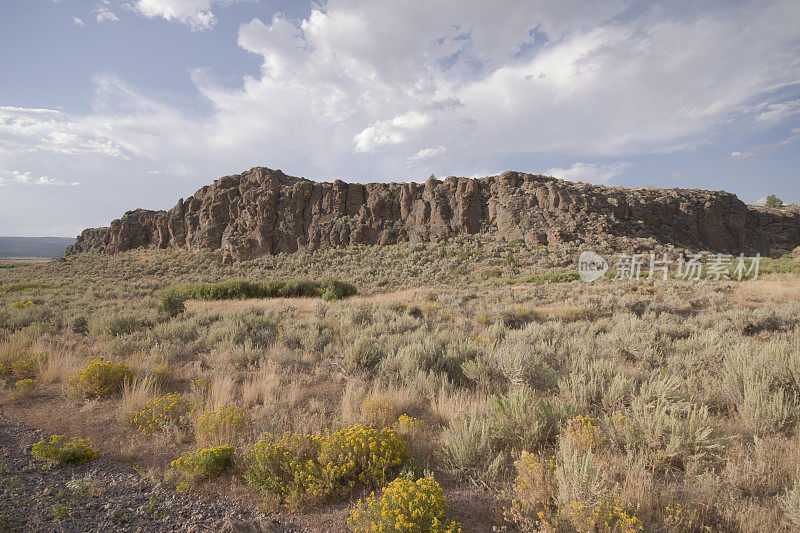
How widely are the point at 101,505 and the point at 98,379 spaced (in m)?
3.35

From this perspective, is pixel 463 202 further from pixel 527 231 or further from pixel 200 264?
pixel 200 264

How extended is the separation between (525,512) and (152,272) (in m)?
47.7

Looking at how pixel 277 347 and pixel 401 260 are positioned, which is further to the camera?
pixel 401 260

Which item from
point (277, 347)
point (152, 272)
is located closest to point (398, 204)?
point (152, 272)

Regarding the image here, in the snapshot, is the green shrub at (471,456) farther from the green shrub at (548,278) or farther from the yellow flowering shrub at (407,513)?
the green shrub at (548,278)

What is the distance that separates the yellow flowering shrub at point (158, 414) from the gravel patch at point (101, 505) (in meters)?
0.66

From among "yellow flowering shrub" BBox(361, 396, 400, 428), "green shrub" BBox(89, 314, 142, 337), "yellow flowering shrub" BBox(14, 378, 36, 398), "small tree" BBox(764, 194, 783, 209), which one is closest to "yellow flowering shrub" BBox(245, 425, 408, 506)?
"yellow flowering shrub" BBox(361, 396, 400, 428)

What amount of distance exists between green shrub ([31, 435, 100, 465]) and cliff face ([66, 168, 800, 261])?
3190 cm

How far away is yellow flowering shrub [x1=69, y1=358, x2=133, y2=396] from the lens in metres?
5.28

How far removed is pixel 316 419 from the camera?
4.31 metres

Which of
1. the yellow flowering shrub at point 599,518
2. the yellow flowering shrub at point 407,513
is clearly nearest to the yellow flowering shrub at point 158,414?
the yellow flowering shrub at point 407,513

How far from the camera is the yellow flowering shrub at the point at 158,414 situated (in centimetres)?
421

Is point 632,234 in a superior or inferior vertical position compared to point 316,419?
superior

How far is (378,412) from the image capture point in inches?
170
